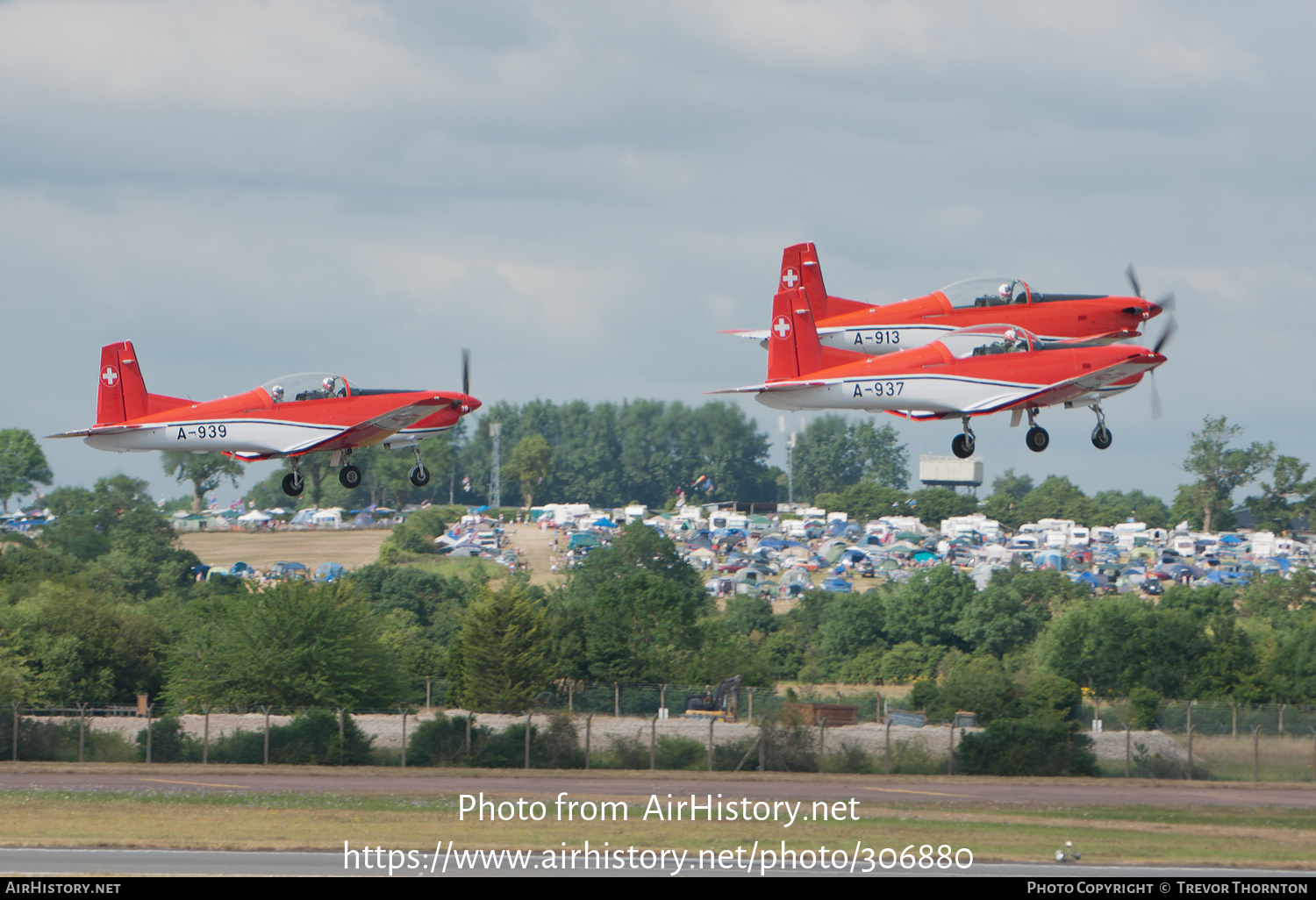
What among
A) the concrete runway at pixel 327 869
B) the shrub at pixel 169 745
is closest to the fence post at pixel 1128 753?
the concrete runway at pixel 327 869

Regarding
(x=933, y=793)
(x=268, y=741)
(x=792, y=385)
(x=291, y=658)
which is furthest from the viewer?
(x=291, y=658)

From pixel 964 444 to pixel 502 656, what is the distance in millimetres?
62470

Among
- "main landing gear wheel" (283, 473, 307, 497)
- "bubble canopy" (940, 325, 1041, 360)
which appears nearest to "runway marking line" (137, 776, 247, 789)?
"main landing gear wheel" (283, 473, 307, 497)

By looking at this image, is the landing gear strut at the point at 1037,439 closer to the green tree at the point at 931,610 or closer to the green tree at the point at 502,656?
the green tree at the point at 502,656

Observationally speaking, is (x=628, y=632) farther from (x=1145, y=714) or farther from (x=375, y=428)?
(x=375, y=428)

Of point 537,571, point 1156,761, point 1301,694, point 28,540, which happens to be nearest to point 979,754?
point 1156,761

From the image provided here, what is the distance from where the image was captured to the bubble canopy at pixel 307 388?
147ft

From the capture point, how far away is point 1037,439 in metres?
36.9

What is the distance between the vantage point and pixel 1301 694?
335 feet

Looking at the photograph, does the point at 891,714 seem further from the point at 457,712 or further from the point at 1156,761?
the point at 457,712

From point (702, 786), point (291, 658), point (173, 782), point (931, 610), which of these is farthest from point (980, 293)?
point (931, 610)

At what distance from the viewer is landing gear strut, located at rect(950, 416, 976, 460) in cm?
3677
